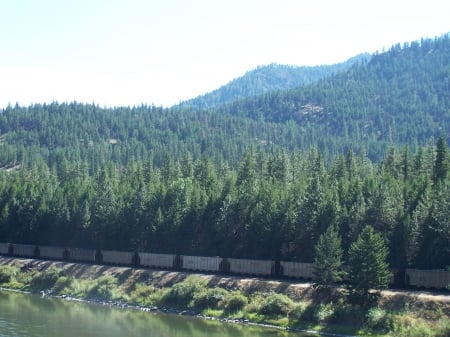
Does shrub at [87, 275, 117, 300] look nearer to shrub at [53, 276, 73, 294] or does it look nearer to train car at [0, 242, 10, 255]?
shrub at [53, 276, 73, 294]

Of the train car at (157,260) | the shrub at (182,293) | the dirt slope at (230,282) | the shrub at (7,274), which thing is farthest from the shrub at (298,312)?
the shrub at (7,274)

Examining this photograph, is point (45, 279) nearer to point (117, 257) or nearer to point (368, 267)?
point (117, 257)

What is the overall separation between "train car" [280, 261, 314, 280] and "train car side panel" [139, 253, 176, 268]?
20.3 metres

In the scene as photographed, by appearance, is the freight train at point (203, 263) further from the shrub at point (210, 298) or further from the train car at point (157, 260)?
the shrub at point (210, 298)

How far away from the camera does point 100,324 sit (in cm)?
6931

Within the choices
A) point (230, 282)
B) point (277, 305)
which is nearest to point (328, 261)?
point (277, 305)

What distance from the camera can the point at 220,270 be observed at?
9262 centimetres

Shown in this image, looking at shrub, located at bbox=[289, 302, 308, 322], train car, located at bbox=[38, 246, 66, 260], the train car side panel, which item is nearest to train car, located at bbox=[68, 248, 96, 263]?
train car, located at bbox=[38, 246, 66, 260]

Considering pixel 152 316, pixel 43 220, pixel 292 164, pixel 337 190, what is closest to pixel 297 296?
pixel 152 316

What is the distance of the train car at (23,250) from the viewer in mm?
117194

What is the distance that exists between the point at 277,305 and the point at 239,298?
234 inches

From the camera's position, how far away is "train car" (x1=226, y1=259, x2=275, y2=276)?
3440 inches

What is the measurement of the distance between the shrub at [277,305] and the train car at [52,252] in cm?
5051

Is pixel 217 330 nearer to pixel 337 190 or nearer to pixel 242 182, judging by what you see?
pixel 337 190
